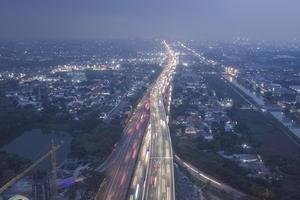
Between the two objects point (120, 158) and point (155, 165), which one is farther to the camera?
A: point (120, 158)

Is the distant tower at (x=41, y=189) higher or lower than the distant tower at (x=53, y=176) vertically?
higher

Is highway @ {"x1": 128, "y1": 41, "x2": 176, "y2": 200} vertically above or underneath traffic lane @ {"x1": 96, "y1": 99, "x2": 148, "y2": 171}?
above

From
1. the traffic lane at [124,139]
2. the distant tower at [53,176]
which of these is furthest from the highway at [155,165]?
the distant tower at [53,176]

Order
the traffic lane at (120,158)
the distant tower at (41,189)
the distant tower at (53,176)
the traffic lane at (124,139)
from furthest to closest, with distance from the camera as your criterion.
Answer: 1. the traffic lane at (124,139)
2. the traffic lane at (120,158)
3. the distant tower at (53,176)
4. the distant tower at (41,189)

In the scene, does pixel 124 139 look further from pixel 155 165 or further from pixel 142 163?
pixel 155 165

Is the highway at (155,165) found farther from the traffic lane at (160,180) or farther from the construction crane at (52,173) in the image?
the construction crane at (52,173)

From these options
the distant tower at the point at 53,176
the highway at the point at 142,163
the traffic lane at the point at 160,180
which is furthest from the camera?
the highway at the point at 142,163

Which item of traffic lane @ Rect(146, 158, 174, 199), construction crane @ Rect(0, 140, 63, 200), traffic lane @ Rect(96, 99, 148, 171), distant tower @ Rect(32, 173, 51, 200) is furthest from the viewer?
traffic lane @ Rect(96, 99, 148, 171)

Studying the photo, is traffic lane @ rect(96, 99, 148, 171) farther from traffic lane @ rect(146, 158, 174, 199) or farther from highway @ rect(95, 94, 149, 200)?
traffic lane @ rect(146, 158, 174, 199)

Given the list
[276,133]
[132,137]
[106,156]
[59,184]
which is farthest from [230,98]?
[59,184]

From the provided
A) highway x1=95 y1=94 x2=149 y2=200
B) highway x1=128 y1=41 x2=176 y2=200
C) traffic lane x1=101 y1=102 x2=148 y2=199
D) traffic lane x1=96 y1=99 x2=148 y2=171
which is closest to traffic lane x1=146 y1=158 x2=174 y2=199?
highway x1=128 y1=41 x2=176 y2=200

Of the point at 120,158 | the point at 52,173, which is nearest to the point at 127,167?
the point at 120,158
